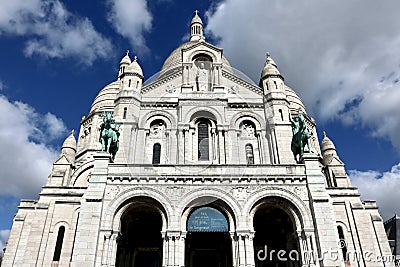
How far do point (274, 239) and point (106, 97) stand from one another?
24.3 m

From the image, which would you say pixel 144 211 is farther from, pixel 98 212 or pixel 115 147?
pixel 115 147

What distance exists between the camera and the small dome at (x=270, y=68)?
29.7m

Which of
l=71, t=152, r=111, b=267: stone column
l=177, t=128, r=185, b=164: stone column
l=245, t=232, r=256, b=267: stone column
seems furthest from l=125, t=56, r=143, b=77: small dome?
l=245, t=232, r=256, b=267: stone column

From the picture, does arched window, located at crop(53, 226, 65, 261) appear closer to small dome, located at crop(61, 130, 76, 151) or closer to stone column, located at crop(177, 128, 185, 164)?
small dome, located at crop(61, 130, 76, 151)

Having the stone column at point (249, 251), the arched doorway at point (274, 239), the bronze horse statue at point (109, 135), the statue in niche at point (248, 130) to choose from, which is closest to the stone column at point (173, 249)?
the stone column at point (249, 251)

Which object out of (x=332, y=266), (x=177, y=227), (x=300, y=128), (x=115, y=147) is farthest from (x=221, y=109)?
(x=332, y=266)

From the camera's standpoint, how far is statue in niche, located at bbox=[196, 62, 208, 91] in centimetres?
2889

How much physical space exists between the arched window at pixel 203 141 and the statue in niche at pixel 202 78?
11.8 ft

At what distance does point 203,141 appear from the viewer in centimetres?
2636

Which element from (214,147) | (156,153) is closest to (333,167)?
(214,147)

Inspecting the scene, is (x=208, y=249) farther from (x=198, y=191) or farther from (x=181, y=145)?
(x=181, y=145)

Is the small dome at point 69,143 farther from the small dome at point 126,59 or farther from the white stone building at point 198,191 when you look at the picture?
the small dome at point 126,59

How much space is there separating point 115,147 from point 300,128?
12150 millimetres

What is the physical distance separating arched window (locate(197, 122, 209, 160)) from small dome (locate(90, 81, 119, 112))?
1298 centimetres
